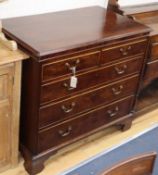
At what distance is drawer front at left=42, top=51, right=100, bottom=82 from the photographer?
1.70m

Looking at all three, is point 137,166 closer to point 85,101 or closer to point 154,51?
point 85,101

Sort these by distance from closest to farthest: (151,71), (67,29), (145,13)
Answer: (67,29)
(151,71)
(145,13)

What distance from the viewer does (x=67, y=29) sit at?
1.90 meters

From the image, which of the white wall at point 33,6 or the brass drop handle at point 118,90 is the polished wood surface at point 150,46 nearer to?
the brass drop handle at point 118,90

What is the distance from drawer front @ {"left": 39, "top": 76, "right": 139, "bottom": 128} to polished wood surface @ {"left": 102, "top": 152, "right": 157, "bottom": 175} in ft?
2.62

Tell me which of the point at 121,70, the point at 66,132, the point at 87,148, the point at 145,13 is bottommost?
the point at 87,148

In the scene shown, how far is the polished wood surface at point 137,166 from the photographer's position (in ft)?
3.51

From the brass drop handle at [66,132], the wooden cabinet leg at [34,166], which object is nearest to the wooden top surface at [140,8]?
the brass drop handle at [66,132]

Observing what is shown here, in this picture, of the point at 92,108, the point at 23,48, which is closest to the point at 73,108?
the point at 92,108

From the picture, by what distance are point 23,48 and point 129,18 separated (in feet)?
2.78

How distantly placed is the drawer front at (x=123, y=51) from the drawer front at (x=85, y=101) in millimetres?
183

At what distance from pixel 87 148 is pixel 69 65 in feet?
2.31

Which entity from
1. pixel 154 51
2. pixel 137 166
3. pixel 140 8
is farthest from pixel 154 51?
pixel 137 166

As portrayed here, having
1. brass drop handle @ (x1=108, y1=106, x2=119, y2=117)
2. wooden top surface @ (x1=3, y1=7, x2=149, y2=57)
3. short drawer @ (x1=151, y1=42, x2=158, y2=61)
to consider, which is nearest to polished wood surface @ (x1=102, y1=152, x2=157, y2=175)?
wooden top surface @ (x1=3, y1=7, x2=149, y2=57)
